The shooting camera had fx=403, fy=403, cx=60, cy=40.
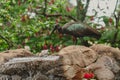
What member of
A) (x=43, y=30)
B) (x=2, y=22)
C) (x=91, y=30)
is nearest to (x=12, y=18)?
(x=2, y=22)

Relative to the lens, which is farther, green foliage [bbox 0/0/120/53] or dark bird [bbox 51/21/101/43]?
green foliage [bbox 0/0/120/53]

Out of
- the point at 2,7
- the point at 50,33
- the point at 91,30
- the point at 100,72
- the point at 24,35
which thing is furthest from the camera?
the point at 2,7

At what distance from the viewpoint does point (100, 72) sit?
7.37 m

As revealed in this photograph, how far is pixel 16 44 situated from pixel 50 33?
3.48 feet

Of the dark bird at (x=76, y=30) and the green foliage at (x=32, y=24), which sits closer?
the dark bird at (x=76, y=30)

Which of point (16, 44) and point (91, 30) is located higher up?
point (91, 30)

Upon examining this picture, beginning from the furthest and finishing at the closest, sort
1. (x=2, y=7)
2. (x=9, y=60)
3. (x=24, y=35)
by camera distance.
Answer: (x=2, y=7)
(x=24, y=35)
(x=9, y=60)

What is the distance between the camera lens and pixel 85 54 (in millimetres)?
7656

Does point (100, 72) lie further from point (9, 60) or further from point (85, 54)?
point (9, 60)

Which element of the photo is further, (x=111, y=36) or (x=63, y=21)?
(x=63, y=21)

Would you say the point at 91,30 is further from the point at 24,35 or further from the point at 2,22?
the point at 2,22

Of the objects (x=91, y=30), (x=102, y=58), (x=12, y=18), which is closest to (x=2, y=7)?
(x=12, y=18)

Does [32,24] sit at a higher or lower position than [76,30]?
lower

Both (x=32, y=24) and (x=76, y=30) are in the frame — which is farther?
(x=32, y=24)
